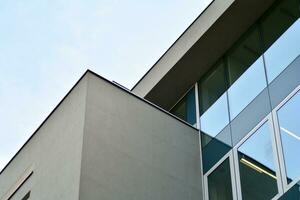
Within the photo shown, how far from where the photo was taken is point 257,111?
14.5m

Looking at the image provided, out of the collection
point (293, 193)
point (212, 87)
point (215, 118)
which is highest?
point (212, 87)

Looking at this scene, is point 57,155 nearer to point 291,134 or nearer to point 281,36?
point 291,134

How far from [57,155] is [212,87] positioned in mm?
4834

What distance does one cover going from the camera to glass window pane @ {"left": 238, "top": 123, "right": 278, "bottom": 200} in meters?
13.1

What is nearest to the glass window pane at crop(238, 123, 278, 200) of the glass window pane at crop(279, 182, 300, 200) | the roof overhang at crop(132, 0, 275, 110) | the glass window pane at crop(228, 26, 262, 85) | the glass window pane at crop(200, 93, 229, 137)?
the glass window pane at crop(279, 182, 300, 200)

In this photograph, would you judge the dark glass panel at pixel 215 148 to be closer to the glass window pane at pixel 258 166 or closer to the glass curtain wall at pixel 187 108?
the glass window pane at pixel 258 166

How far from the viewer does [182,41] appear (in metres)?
17.1

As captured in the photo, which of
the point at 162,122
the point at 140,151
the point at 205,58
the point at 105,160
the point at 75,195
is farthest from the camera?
the point at 205,58

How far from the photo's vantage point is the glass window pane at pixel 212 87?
1639cm

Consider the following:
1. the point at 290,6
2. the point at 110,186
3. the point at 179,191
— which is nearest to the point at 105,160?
the point at 110,186

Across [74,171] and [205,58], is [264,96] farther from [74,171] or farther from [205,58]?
[74,171]

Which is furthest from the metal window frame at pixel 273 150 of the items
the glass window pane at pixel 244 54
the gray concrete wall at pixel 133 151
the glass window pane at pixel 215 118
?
the glass window pane at pixel 244 54

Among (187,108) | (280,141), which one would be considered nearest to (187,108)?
(187,108)

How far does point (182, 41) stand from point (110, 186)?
5.58 metres
